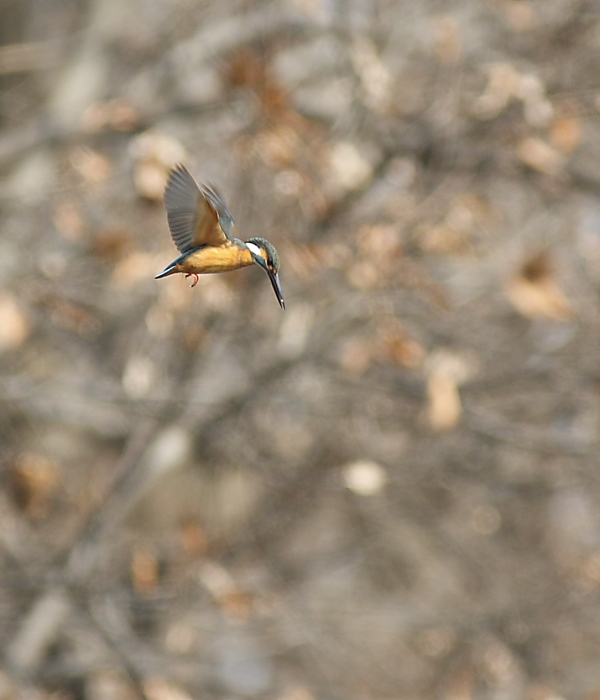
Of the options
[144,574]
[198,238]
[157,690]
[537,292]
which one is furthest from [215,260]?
[144,574]

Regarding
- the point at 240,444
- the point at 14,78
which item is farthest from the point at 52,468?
the point at 14,78

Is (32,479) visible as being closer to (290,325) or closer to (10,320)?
(10,320)

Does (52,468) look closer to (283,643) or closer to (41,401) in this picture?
(41,401)

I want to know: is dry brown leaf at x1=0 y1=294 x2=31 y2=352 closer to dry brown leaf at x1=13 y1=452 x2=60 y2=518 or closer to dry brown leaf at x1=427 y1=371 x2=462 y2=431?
dry brown leaf at x1=13 y1=452 x2=60 y2=518

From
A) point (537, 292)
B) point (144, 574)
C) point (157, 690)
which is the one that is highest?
point (537, 292)

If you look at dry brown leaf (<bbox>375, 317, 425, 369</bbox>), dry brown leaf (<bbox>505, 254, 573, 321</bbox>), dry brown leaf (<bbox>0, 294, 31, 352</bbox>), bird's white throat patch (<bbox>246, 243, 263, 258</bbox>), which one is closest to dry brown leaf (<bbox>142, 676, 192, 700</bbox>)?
dry brown leaf (<bbox>0, 294, 31, 352</bbox>)

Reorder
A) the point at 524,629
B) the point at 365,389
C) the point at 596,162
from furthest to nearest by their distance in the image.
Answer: the point at 596,162, the point at 524,629, the point at 365,389
